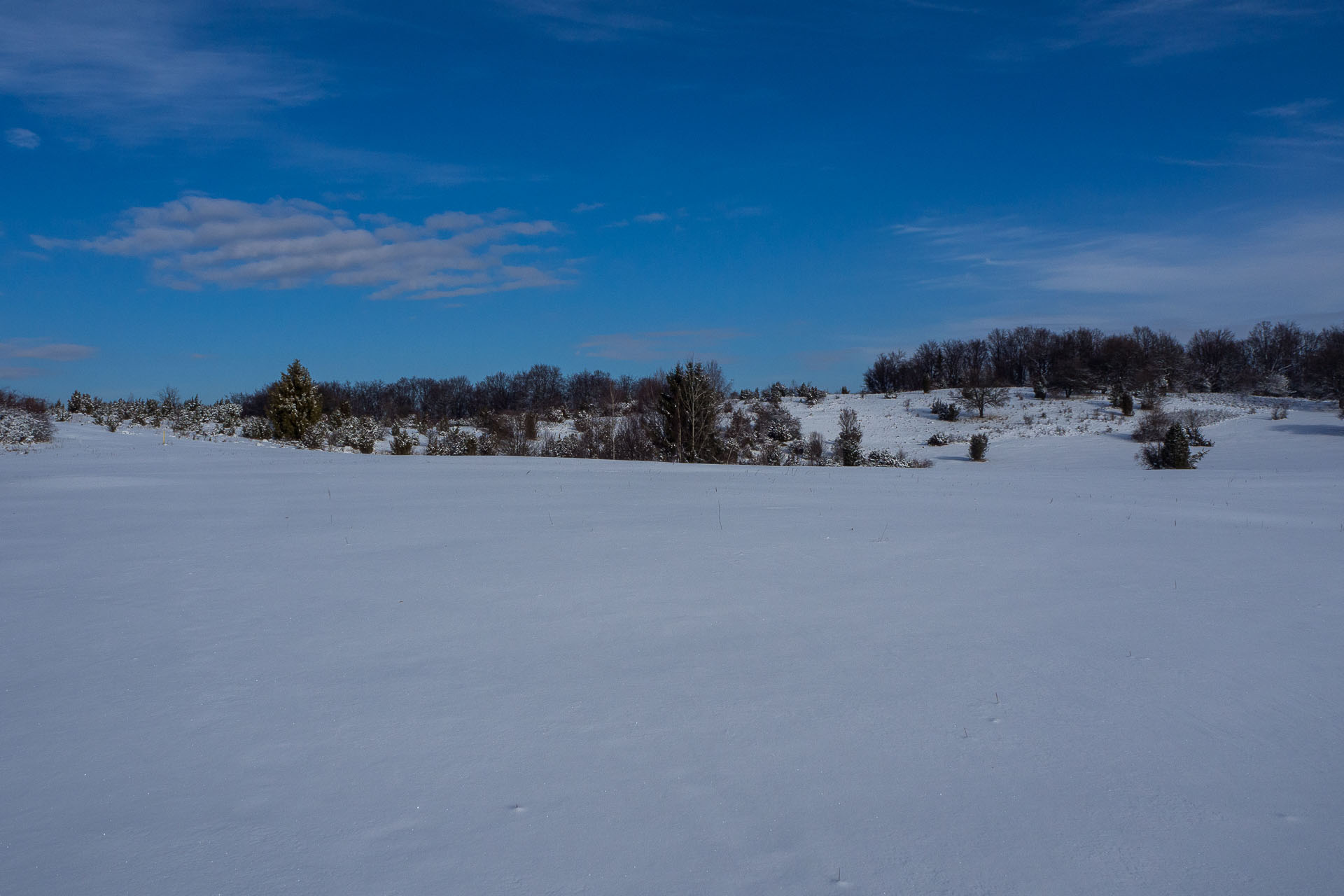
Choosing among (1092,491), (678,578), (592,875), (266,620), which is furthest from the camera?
(1092,491)

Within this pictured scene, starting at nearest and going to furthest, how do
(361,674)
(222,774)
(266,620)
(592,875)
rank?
1. (592,875)
2. (222,774)
3. (361,674)
4. (266,620)

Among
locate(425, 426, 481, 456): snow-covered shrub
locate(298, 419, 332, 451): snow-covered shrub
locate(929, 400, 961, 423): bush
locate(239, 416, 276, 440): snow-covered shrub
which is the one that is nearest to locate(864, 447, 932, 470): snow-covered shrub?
locate(425, 426, 481, 456): snow-covered shrub

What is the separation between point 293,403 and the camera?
32.2 meters

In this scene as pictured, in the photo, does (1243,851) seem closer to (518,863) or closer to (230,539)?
(518,863)

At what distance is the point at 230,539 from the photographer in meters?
8.26

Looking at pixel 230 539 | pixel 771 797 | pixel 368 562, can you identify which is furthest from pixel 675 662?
pixel 230 539

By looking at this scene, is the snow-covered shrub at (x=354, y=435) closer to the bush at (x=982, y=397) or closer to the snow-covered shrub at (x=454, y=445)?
the snow-covered shrub at (x=454, y=445)

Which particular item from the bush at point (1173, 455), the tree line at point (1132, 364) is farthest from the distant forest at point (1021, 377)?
the bush at point (1173, 455)

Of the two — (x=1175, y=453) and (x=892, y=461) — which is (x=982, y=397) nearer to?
(x=892, y=461)

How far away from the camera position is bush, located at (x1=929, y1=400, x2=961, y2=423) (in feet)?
133

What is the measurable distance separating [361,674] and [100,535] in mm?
6109

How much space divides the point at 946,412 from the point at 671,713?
3993 cm

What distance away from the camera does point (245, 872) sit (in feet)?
8.48

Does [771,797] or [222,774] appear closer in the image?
[771,797]
